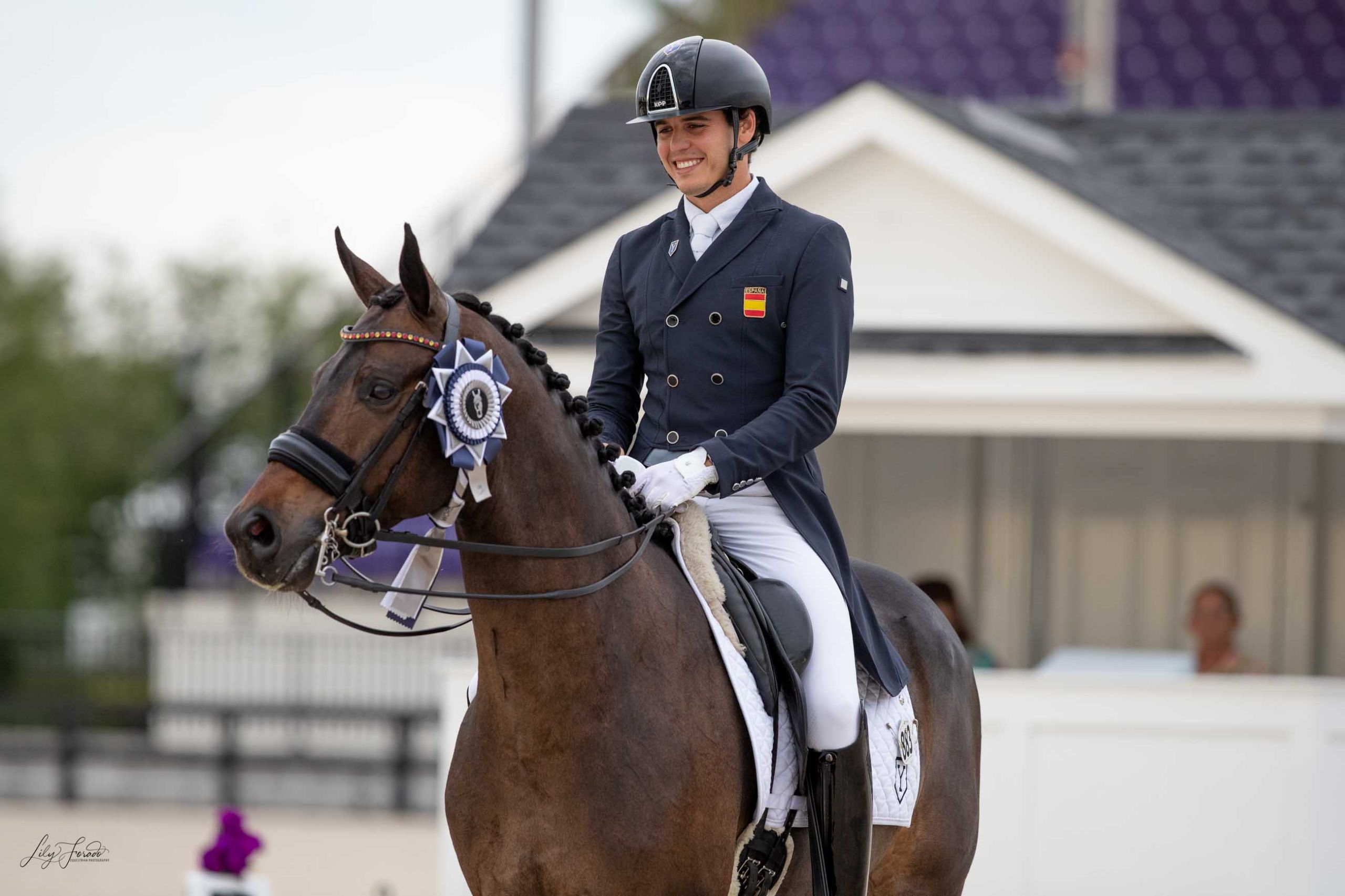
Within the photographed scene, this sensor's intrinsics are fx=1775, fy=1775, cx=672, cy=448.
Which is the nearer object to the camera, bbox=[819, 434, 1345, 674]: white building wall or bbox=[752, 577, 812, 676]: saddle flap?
bbox=[752, 577, 812, 676]: saddle flap

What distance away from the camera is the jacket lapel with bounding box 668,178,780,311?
4.27m

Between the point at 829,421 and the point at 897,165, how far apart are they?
5456 mm

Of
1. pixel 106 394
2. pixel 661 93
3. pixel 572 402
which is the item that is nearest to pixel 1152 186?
pixel 661 93

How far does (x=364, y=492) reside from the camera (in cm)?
348

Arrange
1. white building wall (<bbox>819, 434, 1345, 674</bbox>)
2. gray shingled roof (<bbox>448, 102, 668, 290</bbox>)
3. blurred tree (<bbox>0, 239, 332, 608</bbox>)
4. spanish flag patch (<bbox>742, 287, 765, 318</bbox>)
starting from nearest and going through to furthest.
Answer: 1. spanish flag patch (<bbox>742, 287, 765, 318</bbox>)
2. gray shingled roof (<bbox>448, 102, 668, 290</bbox>)
3. white building wall (<bbox>819, 434, 1345, 674</bbox>)
4. blurred tree (<bbox>0, 239, 332, 608</bbox>)

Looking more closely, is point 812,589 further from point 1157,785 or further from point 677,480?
point 1157,785

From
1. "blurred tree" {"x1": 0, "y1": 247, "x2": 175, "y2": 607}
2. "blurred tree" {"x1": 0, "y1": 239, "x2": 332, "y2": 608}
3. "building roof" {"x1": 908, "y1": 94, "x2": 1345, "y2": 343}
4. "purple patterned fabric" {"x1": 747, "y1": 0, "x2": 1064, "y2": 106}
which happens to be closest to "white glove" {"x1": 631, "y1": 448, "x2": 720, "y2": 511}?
"building roof" {"x1": 908, "y1": 94, "x2": 1345, "y2": 343}

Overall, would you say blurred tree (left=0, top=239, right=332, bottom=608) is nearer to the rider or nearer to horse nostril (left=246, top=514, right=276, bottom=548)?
the rider

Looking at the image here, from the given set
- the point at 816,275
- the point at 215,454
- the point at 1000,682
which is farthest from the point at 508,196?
the point at 215,454

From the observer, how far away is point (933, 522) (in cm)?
1104

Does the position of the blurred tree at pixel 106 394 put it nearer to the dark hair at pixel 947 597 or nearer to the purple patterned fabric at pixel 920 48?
the purple patterned fabric at pixel 920 48

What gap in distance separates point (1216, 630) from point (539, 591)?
21.1 feet

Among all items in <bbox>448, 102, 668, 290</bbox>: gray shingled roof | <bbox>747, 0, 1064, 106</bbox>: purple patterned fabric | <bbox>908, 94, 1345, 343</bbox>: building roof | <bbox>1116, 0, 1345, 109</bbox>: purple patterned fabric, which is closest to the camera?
<bbox>908, 94, 1345, 343</bbox>: building roof

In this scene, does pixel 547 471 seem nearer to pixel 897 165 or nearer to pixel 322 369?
pixel 322 369
